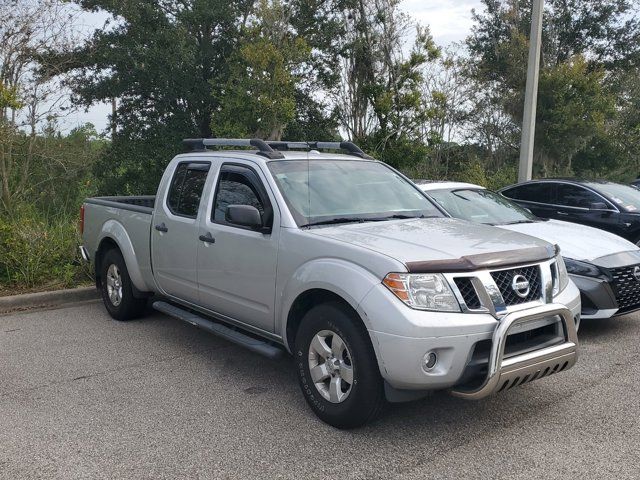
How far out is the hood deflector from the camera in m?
3.61

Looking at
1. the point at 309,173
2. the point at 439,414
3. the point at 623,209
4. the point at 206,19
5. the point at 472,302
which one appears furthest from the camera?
the point at 206,19

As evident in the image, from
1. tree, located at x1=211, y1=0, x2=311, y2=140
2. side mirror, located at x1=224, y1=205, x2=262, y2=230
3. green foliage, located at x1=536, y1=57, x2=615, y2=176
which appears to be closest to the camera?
side mirror, located at x1=224, y1=205, x2=262, y2=230

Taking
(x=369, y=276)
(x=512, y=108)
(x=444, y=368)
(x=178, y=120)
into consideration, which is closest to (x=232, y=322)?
(x=369, y=276)

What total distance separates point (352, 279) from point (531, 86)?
914cm

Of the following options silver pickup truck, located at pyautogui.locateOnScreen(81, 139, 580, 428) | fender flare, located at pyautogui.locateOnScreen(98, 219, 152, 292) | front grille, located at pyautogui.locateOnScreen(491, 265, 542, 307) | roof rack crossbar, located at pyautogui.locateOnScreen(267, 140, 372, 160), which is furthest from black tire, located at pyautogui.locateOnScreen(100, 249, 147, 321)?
front grille, located at pyautogui.locateOnScreen(491, 265, 542, 307)

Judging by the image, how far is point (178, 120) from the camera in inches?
601

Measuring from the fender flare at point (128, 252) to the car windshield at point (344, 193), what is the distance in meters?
2.23

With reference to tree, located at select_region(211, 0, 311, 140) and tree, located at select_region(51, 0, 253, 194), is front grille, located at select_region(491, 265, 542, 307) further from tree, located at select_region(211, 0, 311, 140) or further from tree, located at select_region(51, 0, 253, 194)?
tree, located at select_region(51, 0, 253, 194)

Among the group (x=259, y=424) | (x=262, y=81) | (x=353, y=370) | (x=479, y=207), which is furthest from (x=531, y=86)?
(x=259, y=424)

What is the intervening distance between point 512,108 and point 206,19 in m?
10.3

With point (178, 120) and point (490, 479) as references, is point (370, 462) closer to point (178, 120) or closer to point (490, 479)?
point (490, 479)

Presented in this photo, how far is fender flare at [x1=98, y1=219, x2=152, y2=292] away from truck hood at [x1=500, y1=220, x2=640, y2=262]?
12.6ft

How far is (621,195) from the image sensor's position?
9422 millimetres

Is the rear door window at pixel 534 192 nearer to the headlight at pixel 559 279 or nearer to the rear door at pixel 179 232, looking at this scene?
the headlight at pixel 559 279
